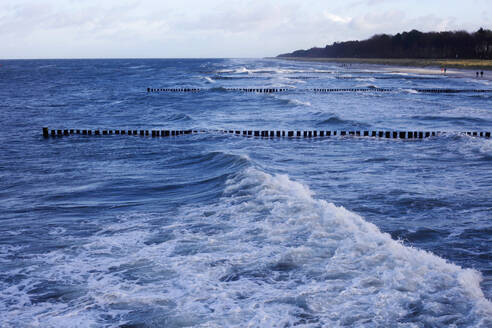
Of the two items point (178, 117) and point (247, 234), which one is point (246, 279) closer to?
point (247, 234)

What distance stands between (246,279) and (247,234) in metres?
2.82

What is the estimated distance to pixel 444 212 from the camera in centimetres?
1525

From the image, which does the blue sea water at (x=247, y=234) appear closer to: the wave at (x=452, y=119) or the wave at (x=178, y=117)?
the wave at (x=452, y=119)

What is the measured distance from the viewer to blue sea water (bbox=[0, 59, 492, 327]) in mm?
9492

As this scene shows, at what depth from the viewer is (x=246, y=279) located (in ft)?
35.1

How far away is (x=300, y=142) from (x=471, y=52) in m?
160

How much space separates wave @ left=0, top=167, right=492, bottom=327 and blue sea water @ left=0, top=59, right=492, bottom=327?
4 centimetres

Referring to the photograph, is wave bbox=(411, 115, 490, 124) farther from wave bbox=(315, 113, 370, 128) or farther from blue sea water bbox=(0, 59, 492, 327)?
blue sea water bbox=(0, 59, 492, 327)

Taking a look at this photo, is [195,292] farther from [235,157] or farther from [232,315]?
[235,157]

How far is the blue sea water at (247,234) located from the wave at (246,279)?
0.04 m

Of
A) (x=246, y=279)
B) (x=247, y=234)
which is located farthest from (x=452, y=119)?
(x=246, y=279)

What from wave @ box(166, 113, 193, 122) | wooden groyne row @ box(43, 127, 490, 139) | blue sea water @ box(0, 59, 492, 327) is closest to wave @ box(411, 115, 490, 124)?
wooden groyne row @ box(43, 127, 490, 139)

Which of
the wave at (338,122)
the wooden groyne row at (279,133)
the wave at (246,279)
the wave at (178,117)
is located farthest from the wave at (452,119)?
the wave at (246,279)

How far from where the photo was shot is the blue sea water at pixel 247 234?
9.49m
